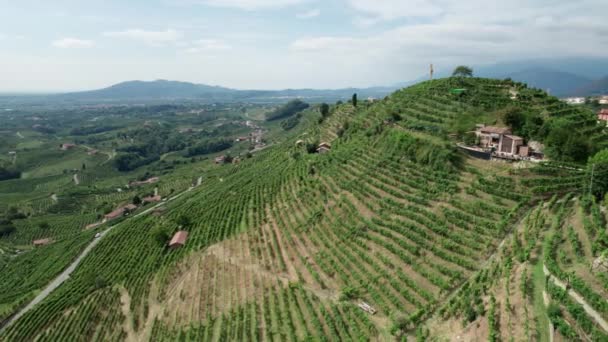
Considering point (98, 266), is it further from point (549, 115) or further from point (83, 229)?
point (549, 115)

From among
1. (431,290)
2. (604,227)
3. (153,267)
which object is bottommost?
(153,267)

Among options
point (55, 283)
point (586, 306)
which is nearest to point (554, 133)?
point (586, 306)

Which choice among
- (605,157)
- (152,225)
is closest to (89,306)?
(152,225)

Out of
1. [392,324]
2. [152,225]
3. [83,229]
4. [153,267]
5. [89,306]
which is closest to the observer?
[392,324]

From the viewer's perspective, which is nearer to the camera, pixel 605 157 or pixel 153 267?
pixel 605 157

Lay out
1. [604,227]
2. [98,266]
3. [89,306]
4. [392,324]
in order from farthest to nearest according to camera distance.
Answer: [98,266], [89,306], [392,324], [604,227]

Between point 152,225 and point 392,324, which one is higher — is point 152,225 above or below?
below

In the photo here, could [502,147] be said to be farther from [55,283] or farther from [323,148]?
[55,283]
